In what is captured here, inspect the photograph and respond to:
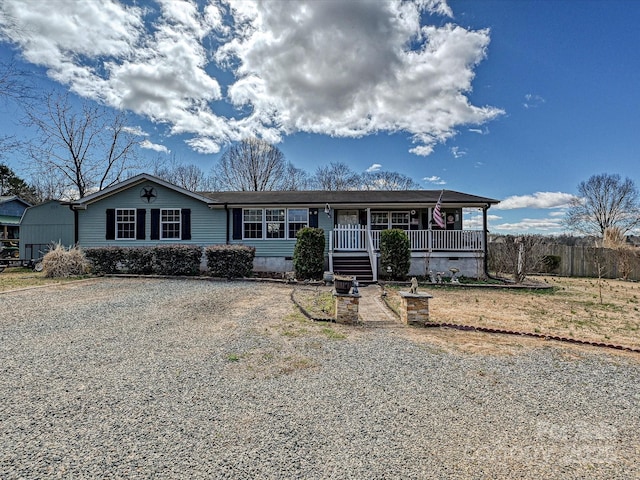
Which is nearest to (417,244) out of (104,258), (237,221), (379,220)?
(379,220)

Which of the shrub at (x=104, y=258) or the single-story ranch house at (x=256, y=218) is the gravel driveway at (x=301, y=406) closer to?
the shrub at (x=104, y=258)

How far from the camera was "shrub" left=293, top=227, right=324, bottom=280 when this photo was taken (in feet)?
38.9

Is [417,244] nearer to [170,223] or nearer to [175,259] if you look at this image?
[175,259]

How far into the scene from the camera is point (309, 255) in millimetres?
11859

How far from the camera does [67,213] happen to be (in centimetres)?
1631

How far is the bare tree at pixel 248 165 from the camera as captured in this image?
30094mm

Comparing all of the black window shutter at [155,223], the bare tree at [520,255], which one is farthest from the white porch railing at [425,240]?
the black window shutter at [155,223]

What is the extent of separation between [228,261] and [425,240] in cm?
823

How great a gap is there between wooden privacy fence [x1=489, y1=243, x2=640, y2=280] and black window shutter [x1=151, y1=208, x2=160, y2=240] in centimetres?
1948

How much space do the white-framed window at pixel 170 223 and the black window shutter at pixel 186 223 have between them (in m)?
0.21

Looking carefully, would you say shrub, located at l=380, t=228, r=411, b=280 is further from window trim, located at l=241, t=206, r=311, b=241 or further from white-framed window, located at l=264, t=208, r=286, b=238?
white-framed window, located at l=264, t=208, r=286, b=238

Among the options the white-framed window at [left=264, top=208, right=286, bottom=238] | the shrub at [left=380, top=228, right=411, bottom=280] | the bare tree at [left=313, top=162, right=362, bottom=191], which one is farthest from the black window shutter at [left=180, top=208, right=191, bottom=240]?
the bare tree at [left=313, top=162, right=362, bottom=191]

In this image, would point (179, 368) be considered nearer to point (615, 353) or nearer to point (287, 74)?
point (615, 353)

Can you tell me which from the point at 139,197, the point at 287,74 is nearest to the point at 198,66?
the point at 287,74
